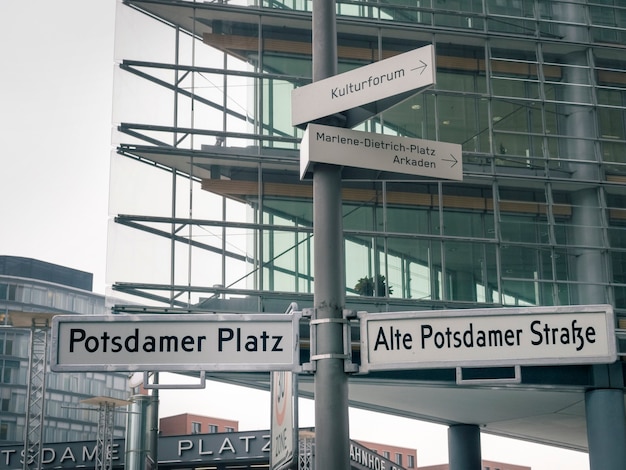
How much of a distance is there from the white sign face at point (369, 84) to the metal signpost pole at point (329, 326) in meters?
0.21

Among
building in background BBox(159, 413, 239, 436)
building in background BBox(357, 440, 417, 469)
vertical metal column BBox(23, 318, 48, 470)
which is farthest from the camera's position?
building in background BBox(357, 440, 417, 469)

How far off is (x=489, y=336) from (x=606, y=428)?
66.9ft

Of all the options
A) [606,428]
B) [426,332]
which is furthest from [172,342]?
[606,428]

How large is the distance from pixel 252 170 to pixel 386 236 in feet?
12.7

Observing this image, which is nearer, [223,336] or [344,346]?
[344,346]

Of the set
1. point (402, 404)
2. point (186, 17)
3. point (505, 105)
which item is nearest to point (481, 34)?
point (505, 105)

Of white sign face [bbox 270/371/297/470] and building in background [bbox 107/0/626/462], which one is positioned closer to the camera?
white sign face [bbox 270/371/297/470]

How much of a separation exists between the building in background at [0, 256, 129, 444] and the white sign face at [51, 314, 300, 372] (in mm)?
105098

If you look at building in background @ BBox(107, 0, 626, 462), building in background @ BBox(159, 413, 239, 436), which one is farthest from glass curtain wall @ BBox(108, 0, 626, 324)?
building in background @ BBox(159, 413, 239, 436)

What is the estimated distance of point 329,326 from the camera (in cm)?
691

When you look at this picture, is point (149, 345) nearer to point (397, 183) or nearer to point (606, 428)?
point (397, 183)

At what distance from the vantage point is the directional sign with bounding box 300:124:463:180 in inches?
283

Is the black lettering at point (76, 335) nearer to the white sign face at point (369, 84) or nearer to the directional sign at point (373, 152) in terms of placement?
the directional sign at point (373, 152)

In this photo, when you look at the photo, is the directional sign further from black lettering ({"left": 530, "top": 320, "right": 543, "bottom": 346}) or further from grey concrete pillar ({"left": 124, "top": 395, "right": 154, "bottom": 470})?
grey concrete pillar ({"left": 124, "top": 395, "right": 154, "bottom": 470})
